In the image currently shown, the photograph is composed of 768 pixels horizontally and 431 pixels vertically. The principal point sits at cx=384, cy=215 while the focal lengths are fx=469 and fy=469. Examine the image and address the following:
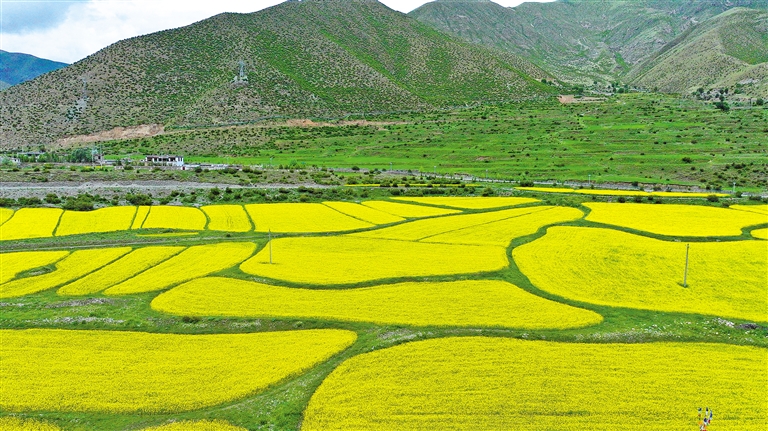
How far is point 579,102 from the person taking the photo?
189m

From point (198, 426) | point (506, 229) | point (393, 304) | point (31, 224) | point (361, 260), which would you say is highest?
point (506, 229)

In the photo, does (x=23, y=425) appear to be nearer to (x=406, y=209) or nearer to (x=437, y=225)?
(x=437, y=225)

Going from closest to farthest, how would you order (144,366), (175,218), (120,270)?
(144,366)
(120,270)
(175,218)

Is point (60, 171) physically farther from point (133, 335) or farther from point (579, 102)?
point (579, 102)

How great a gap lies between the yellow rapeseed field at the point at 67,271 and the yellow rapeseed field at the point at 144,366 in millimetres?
7800

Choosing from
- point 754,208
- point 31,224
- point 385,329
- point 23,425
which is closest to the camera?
point 23,425

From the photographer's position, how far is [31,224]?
51594 mm

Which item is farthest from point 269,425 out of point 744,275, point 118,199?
point 118,199

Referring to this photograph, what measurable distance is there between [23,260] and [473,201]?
171 ft

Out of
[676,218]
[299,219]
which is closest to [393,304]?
[299,219]

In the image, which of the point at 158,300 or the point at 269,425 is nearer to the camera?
the point at 269,425

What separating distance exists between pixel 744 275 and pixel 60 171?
338 feet

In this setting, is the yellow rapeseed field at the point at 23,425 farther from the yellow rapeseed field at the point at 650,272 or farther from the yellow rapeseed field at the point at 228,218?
the yellow rapeseed field at the point at 228,218

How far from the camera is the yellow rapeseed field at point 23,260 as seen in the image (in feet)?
116
